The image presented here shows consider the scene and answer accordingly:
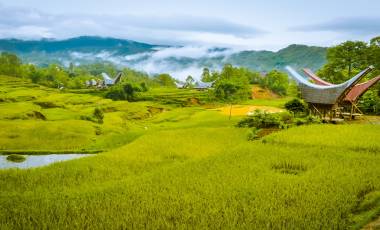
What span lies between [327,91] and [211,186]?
18210 mm

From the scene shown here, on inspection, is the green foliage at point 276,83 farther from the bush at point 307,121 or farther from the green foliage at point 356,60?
the bush at point 307,121

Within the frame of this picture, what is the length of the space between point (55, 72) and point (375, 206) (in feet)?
318

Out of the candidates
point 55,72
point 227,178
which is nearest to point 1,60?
point 55,72

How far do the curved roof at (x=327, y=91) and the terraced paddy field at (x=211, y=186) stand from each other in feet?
12.4

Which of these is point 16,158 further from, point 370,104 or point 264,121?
point 370,104

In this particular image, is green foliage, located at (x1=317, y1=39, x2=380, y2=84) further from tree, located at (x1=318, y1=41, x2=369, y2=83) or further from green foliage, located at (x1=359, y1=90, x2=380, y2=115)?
green foliage, located at (x1=359, y1=90, x2=380, y2=115)

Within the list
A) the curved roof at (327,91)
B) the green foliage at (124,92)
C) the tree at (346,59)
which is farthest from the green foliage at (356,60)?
the green foliage at (124,92)

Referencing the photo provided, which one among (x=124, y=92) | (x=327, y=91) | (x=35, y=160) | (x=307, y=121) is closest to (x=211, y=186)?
(x=35, y=160)

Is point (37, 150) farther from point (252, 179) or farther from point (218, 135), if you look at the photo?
point (252, 179)

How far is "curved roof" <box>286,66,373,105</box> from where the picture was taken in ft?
90.9

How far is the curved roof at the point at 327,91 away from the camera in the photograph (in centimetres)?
2772

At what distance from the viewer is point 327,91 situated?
29.8 m

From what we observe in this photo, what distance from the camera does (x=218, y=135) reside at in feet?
88.5

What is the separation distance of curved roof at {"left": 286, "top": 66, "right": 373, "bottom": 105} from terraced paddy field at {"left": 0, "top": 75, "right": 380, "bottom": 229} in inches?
148
